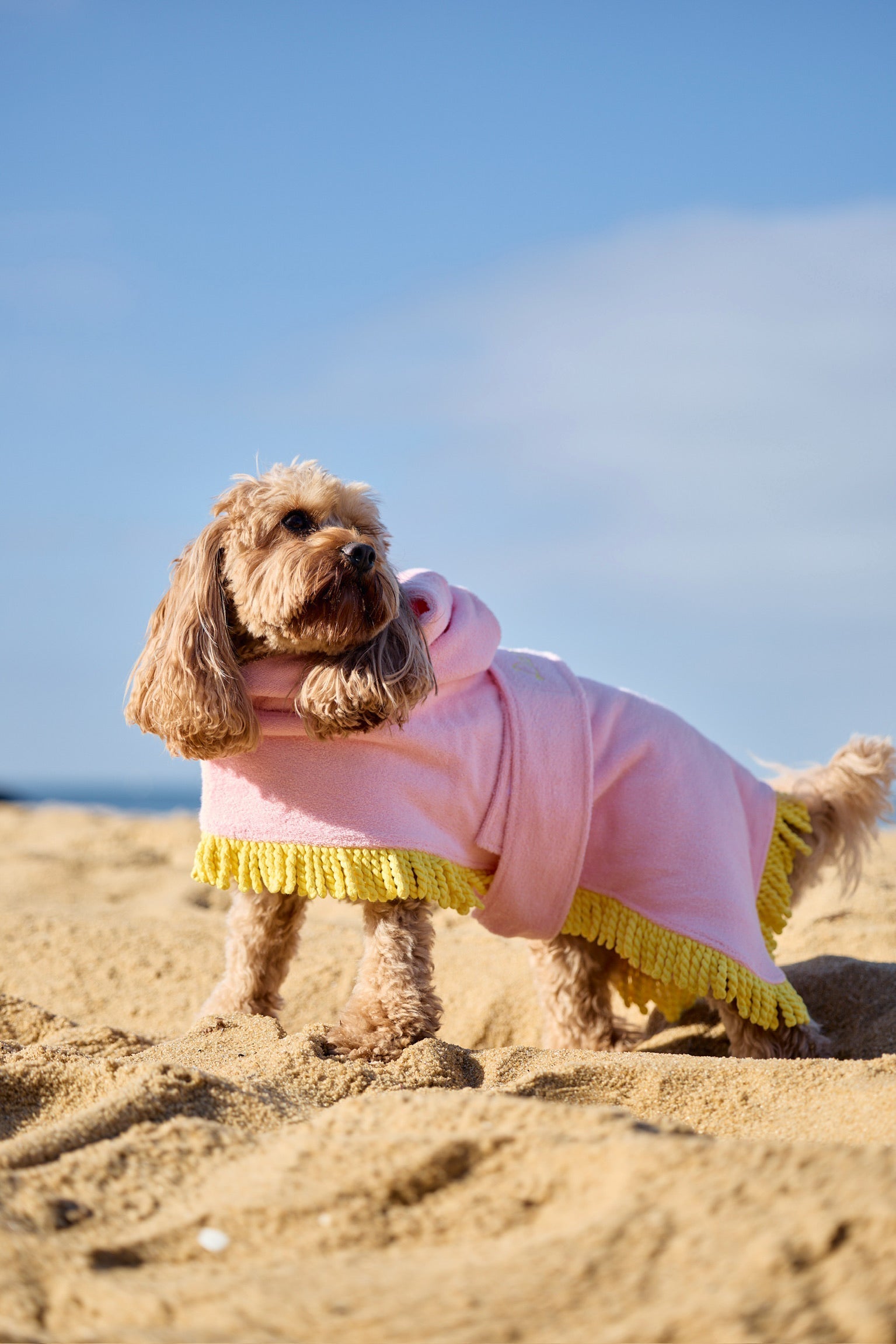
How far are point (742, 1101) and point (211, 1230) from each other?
137cm

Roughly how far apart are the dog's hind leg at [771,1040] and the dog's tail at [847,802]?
68 centimetres

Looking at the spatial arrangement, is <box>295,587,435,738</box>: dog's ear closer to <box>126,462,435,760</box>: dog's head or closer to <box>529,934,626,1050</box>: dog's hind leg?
<box>126,462,435,760</box>: dog's head

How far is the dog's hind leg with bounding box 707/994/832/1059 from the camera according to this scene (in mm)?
3410

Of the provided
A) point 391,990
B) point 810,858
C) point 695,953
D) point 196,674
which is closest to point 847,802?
point 810,858

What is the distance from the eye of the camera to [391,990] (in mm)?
2979

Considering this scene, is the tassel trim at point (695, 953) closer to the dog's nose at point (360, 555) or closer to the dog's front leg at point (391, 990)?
the dog's front leg at point (391, 990)

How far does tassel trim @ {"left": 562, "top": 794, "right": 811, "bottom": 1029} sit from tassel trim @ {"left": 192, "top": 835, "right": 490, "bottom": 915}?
567 mm

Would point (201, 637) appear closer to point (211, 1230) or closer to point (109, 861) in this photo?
point (211, 1230)

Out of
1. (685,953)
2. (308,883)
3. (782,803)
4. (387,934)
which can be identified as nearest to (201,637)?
(308,883)

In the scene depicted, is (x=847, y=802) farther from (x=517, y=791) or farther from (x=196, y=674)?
(x=196, y=674)

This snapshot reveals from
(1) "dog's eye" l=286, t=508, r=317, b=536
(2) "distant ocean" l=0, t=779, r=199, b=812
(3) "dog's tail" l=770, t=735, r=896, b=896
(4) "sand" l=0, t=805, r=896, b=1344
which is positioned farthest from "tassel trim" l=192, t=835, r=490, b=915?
(2) "distant ocean" l=0, t=779, r=199, b=812

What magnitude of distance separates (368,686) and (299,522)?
A: 60 cm

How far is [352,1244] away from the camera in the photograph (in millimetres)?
1423

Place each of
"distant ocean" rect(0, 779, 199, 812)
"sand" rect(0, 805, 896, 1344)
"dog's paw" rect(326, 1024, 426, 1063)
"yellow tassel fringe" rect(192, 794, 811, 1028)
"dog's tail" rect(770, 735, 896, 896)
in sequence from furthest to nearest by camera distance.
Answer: "distant ocean" rect(0, 779, 199, 812) → "dog's tail" rect(770, 735, 896, 896) → "yellow tassel fringe" rect(192, 794, 811, 1028) → "dog's paw" rect(326, 1024, 426, 1063) → "sand" rect(0, 805, 896, 1344)
